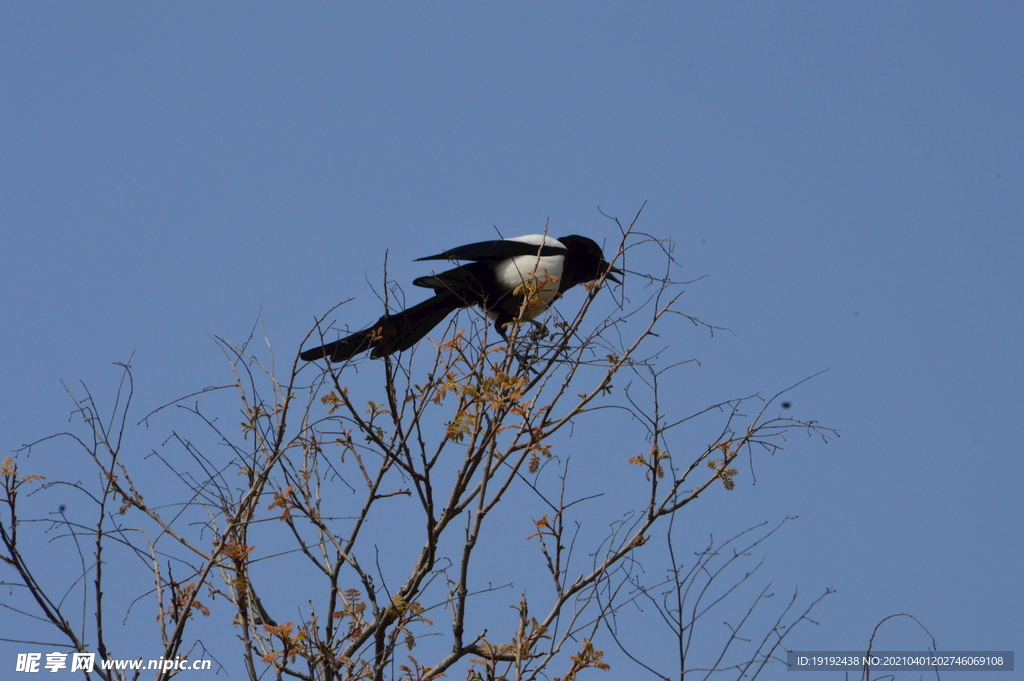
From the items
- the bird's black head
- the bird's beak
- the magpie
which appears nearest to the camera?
the bird's beak

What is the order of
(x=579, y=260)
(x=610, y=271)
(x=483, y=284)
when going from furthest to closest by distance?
(x=579, y=260)
(x=483, y=284)
(x=610, y=271)

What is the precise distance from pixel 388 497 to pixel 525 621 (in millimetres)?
538

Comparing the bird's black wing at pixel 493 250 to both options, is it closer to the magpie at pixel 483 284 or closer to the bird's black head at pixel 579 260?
the magpie at pixel 483 284

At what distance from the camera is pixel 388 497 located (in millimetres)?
2746

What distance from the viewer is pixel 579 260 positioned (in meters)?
5.11

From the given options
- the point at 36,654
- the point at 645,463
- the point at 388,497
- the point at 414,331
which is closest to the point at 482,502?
the point at 388,497

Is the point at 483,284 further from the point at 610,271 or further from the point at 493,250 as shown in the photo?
the point at 610,271

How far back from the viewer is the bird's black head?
16.5ft

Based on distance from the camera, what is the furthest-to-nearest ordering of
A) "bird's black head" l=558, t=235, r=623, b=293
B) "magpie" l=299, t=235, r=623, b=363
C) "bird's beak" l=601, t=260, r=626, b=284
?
"bird's black head" l=558, t=235, r=623, b=293 < "magpie" l=299, t=235, r=623, b=363 < "bird's beak" l=601, t=260, r=626, b=284

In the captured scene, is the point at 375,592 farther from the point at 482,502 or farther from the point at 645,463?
the point at 645,463

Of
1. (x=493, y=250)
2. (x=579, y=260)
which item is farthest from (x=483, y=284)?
(x=579, y=260)

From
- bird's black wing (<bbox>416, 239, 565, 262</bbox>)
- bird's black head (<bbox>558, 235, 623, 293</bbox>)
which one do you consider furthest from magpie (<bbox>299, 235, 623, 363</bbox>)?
bird's black head (<bbox>558, 235, 623, 293</bbox>)

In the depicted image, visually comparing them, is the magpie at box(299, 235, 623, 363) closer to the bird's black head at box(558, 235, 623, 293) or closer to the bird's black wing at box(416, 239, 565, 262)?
the bird's black wing at box(416, 239, 565, 262)

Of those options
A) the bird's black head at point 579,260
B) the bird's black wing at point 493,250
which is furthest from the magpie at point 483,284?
the bird's black head at point 579,260
